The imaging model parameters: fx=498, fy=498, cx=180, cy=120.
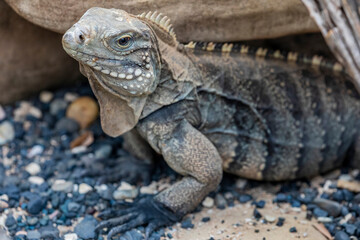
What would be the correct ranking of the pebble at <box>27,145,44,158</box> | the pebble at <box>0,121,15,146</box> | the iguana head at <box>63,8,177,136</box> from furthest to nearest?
the pebble at <box>0,121,15,146</box>, the pebble at <box>27,145,44,158</box>, the iguana head at <box>63,8,177,136</box>

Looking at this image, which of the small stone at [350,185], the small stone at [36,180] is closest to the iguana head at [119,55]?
the small stone at [36,180]

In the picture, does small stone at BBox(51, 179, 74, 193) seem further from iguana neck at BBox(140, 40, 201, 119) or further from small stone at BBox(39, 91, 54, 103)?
small stone at BBox(39, 91, 54, 103)

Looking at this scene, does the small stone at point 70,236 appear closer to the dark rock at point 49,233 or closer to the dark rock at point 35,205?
the dark rock at point 49,233

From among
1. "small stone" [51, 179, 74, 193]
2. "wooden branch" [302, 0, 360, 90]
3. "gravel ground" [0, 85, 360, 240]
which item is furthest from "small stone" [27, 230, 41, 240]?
"wooden branch" [302, 0, 360, 90]

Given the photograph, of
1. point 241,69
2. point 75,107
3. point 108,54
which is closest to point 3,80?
point 75,107

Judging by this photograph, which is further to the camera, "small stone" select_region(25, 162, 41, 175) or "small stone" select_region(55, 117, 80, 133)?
"small stone" select_region(55, 117, 80, 133)

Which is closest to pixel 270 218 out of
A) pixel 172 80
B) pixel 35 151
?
pixel 172 80
